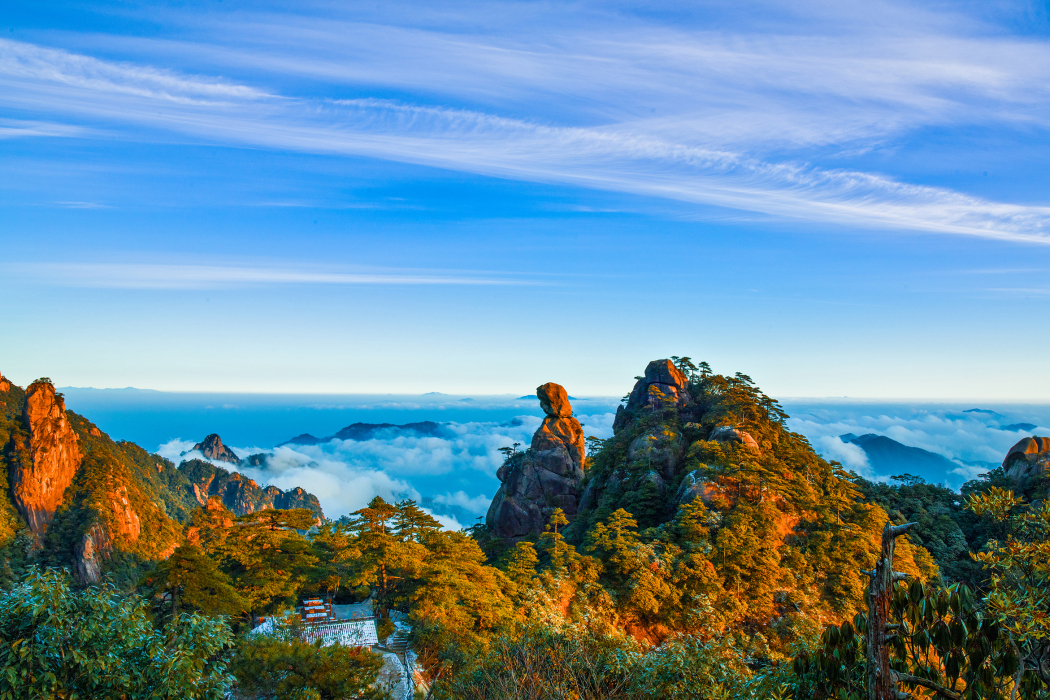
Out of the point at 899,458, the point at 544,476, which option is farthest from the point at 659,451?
the point at 899,458

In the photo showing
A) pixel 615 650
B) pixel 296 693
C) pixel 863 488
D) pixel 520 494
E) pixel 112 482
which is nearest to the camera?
pixel 615 650

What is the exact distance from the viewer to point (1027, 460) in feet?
147

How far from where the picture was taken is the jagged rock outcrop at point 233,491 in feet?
414

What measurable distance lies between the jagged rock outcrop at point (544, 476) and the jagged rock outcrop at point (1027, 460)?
3184 cm

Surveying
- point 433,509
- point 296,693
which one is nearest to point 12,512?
point 296,693

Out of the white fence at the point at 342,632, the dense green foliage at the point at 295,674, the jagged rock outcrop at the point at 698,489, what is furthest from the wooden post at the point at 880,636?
the jagged rock outcrop at the point at 698,489

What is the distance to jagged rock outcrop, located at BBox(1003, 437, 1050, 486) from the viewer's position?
141 ft

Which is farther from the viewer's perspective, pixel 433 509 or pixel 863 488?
pixel 433 509

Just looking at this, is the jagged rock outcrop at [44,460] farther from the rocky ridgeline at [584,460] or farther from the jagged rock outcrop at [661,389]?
the jagged rock outcrop at [661,389]

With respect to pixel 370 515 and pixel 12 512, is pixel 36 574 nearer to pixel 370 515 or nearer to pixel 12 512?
pixel 370 515

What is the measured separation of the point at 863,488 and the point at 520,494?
27.1 meters

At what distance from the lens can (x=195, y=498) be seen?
124m

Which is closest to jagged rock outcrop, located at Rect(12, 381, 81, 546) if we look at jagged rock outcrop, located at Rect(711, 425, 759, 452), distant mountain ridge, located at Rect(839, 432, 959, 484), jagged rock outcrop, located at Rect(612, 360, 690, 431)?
jagged rock outcrop, located at Rect(612, 360, 690, 431)

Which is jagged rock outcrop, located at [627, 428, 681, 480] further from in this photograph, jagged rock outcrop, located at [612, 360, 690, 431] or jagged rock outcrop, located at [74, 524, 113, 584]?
jagged rock outcrop, located at [74, 524, 113, 584]
